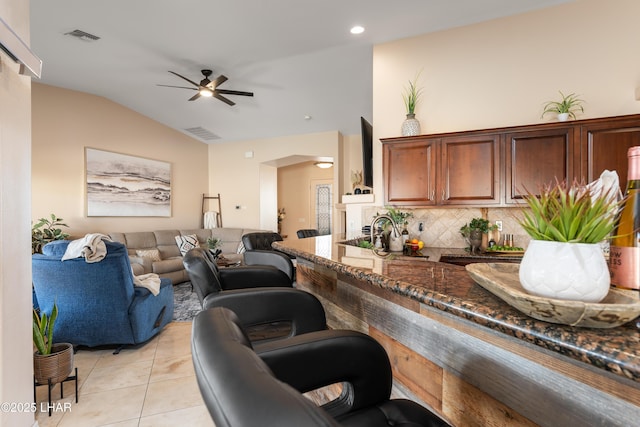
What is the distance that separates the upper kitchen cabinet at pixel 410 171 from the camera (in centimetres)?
309

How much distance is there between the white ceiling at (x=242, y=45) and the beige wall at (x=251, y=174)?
4.58 feet

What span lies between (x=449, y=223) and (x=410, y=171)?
2.35 feet

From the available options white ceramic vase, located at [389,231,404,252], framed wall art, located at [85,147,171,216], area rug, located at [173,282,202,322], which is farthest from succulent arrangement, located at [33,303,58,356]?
framed wall art, located at [85,147,171,216]

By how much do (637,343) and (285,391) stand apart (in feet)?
1.64

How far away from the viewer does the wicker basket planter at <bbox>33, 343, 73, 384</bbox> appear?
6.51 feet

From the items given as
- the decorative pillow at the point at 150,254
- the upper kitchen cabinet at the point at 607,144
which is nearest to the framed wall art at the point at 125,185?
the decorative pillow at the point at 150,254

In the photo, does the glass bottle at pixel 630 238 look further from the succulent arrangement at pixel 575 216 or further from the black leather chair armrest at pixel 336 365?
the black leather chair armrest at pixel 336 365

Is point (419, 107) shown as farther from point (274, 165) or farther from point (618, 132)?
point (274, 165)

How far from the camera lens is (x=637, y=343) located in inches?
17.5

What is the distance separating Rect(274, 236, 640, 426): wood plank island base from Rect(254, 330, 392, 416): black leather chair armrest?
16cm

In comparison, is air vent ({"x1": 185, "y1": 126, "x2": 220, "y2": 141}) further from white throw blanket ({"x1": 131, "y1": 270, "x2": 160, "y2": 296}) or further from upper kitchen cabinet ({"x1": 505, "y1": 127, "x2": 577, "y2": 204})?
upper kitchen cabinet ({"x1": 505, "y1": 127, "x2": 577, "y2": 204})

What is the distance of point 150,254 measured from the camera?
17.7 ft

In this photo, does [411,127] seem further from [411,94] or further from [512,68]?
[512,68]

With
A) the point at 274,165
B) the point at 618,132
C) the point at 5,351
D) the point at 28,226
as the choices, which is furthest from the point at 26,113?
the point at 274,165
